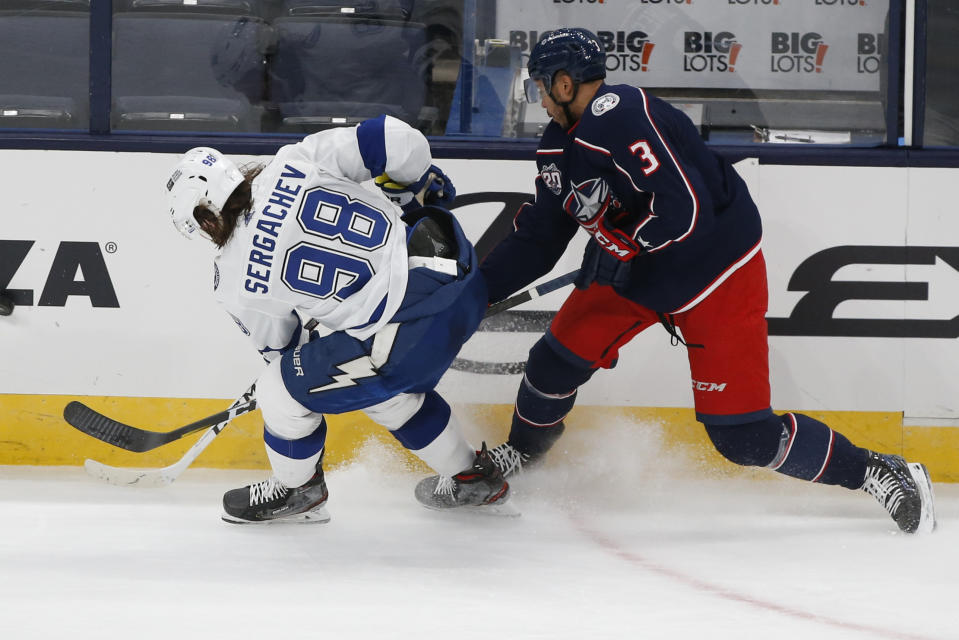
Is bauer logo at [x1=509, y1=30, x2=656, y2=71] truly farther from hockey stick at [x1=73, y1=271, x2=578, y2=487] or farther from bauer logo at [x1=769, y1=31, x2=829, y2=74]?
hockey stick at [x1=73, y1=271, x2=578, y2=487]

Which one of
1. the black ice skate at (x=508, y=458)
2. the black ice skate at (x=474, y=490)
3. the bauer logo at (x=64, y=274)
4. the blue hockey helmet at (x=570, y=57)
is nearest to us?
the blue hockey helmet at (x=570, y=57)

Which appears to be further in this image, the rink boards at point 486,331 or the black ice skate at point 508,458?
the rink boards at point 486,331

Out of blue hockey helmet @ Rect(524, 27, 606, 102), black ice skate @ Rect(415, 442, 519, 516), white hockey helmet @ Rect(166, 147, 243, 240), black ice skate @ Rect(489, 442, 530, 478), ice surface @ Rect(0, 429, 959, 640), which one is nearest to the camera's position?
ice surface @ Rect(0, 429, 959, 640)

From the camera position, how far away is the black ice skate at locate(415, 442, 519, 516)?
2.36 meters

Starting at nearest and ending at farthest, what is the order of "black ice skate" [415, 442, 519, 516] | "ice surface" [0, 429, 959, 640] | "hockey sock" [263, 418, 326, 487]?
"ice surface" [0, 429, 959, 640] < "hockey sock" [263, 418, 326, 487] < "black ice skate" [415, 442, 519, 516]

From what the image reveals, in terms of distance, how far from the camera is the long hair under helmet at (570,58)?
2115mm

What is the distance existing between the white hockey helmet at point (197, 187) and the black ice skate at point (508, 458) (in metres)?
0.97

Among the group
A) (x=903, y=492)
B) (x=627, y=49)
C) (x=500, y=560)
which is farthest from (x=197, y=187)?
(x=903, y=492)

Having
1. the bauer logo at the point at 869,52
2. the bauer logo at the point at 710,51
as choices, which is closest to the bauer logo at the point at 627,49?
the bauer logo at the point at 710,51

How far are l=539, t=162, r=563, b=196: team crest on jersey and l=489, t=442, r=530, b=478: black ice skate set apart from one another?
0.69 m

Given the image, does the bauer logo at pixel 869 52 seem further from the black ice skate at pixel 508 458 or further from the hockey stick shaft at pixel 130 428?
the black ice skate at pixel 508 458

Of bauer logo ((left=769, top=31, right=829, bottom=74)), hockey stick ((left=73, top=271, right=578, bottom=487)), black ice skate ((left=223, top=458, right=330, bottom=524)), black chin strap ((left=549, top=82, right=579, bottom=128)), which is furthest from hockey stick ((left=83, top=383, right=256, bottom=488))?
bauer logo ((left=769, top=31, right=829, bottom=74))

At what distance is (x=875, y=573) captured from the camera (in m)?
2.01

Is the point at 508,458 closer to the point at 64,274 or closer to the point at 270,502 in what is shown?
the point at 270,502
